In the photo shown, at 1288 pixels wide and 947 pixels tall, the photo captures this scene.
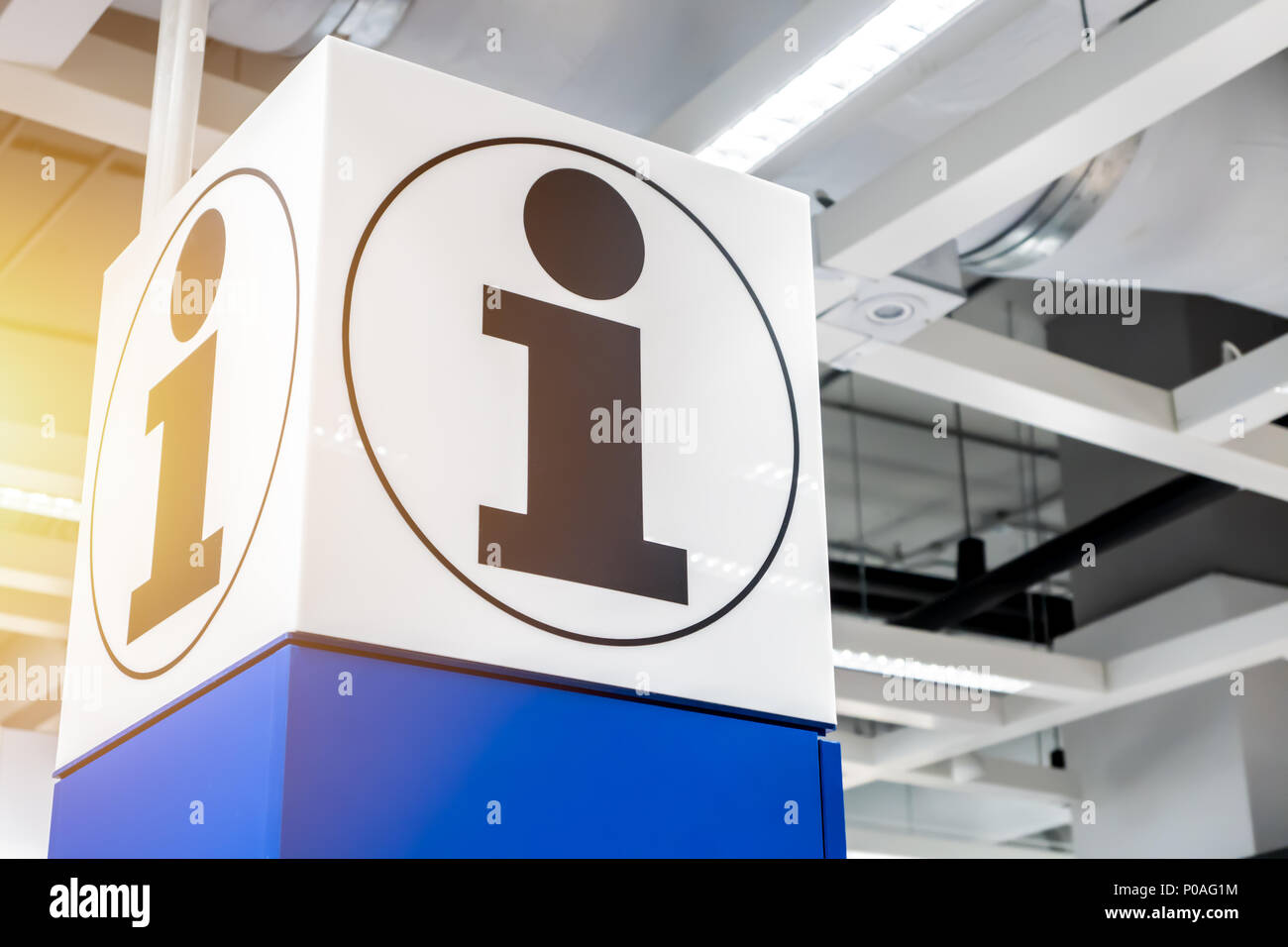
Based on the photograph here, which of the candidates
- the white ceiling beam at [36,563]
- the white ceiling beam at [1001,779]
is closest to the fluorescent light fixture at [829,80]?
the white ceiling beam at [36,563]

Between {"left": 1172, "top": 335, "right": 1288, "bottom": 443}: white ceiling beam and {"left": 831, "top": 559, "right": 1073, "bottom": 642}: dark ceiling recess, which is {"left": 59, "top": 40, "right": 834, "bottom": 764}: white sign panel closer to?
{"left": 1172, "top": 335, "right": 1288, "bottom": 443}: white ceiling beam

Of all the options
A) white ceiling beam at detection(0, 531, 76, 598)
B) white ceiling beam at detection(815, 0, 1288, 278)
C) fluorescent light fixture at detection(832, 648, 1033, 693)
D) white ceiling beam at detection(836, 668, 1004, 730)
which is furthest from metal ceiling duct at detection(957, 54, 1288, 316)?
white ceiling beam at detection(0, 531, 76, 598)

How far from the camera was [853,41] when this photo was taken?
243 centimetres

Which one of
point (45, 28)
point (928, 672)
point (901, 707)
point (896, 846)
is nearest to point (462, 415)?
point (45, 28)

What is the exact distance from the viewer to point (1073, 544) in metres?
5.48

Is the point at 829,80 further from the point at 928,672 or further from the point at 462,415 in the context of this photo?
the point at 928,672

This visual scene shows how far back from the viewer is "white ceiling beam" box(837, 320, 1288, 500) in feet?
12.3

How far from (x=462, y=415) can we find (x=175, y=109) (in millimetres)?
751

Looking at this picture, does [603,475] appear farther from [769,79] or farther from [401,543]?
[769,79]

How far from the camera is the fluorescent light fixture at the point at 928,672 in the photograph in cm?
541

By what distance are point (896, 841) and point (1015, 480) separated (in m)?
2.17

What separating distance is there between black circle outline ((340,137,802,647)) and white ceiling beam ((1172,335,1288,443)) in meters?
2.80

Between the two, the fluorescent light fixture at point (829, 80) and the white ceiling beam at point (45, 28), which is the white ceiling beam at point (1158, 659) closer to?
the fluorescent light fixture at point (829, 80)
